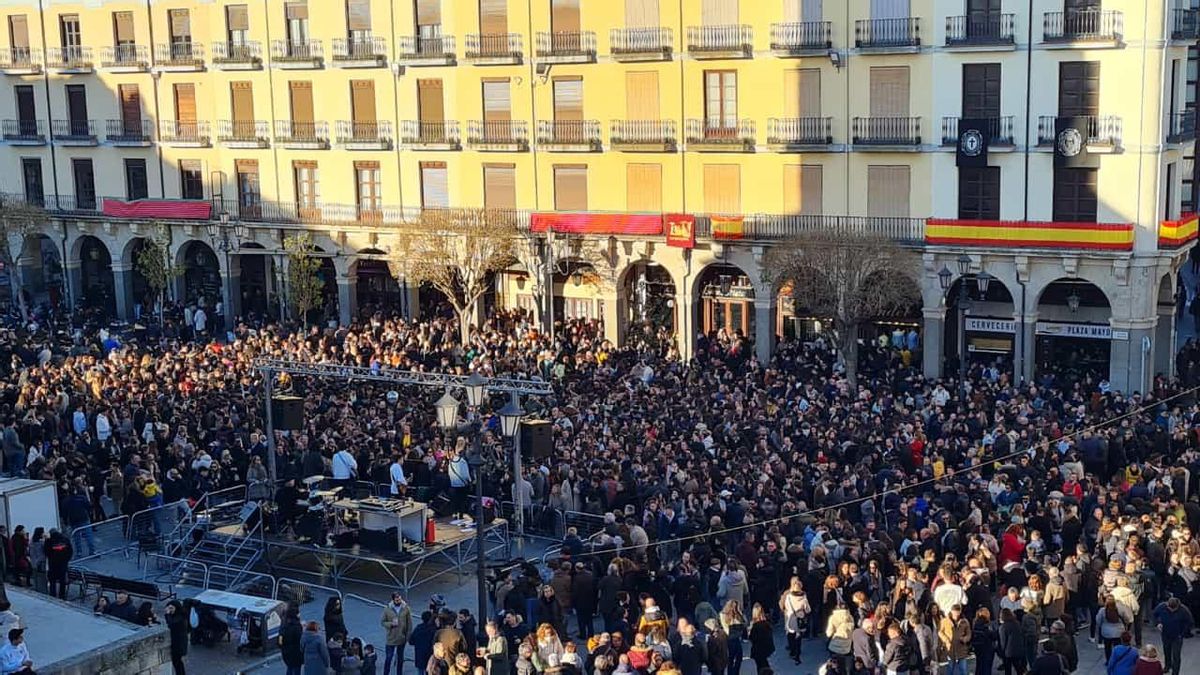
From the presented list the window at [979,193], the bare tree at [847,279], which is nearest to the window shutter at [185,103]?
the bare tree at [847,279]

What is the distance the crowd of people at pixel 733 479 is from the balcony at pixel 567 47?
874cm

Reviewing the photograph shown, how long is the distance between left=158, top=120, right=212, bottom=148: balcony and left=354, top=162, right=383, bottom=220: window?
6418 millimetres

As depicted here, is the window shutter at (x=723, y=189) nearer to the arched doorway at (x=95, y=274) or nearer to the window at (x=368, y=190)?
the window at (x=368, y=190)

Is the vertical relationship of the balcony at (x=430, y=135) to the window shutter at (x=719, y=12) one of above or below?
below

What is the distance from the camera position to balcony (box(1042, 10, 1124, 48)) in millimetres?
39031

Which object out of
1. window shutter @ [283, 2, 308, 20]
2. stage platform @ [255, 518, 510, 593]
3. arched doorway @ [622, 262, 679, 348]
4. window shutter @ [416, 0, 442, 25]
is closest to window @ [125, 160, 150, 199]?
window shutter @ [283, 2, 308, 20]

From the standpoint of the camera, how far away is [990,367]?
139ft

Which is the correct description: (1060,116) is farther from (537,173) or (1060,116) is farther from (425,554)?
(425,554)

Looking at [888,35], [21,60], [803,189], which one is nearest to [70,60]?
[21,60]

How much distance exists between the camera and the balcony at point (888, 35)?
41969 millimetres

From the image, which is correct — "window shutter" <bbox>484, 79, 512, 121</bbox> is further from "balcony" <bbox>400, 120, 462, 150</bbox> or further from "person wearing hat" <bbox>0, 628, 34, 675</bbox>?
"person wearing hat" <bbox>0, 628, 34, 675</bbox>

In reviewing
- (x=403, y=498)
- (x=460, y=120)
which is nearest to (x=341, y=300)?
(x=460, y=120)

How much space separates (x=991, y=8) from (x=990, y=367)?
9.80 metres

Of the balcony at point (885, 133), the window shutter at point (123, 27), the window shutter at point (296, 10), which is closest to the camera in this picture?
the balcony at point (885, 133)
